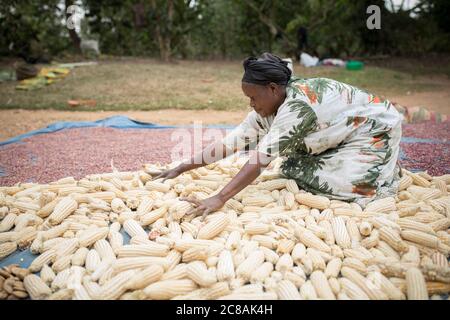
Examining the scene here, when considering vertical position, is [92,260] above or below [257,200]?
below

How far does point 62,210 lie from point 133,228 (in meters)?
0.61

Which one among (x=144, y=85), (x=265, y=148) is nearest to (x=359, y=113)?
(x=265, y=148)

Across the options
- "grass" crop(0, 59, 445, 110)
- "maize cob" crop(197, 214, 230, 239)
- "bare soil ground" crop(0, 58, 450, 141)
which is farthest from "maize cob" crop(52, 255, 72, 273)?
"grass" crop(0, 59, 445, 110)

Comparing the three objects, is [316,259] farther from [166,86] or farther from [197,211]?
[166,86]

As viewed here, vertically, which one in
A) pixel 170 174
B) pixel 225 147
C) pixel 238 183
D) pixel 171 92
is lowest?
pixel 170 174

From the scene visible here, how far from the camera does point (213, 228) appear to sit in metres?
2.54

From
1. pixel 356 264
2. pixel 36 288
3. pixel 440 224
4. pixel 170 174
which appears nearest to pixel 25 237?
pixel 36 288

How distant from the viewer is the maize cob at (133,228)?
259cm

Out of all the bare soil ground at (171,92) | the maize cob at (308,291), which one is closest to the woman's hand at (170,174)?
the maize cob at (308,291)

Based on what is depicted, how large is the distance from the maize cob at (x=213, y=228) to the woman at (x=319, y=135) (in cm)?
13

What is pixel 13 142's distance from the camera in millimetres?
5453

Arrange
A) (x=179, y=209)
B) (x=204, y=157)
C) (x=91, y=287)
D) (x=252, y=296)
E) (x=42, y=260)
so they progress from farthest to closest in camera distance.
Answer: (x=204, y=157) < (x=179, y=209) < (x=42, y=260) < (x=91, y=287) < (x=252, y=296)

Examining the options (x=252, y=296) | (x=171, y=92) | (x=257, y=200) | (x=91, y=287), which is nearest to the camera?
(x=252, y=296)

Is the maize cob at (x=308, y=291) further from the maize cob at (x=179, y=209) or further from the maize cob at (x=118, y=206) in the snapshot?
the maize cob at (x=118, y=206)
